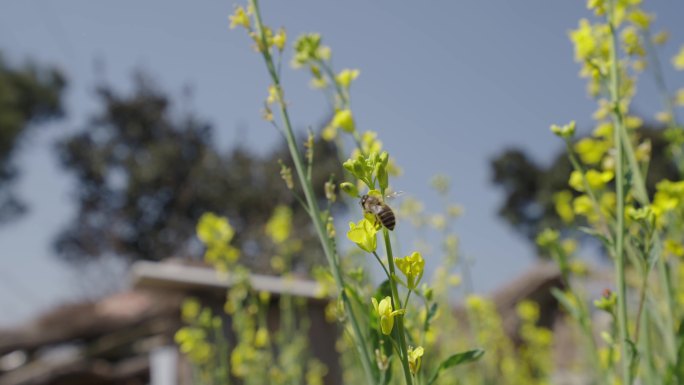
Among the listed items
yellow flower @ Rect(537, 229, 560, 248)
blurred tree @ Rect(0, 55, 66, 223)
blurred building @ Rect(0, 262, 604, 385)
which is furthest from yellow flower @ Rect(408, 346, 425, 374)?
blurred tree @ Rect(0, 55, 66, 223)

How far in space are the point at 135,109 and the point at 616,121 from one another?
16690 mm

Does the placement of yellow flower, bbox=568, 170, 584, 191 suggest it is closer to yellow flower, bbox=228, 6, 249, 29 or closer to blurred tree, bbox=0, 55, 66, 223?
yellow flower, bbox=228, 6, 249, 29

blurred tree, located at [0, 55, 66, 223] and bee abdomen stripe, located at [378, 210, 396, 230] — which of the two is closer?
bee abdomen stripe, located at [378, 210, 396, 230]

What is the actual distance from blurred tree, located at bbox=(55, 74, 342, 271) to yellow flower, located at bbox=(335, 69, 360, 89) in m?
13.6

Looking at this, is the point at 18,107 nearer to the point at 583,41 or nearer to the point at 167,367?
the point at 167,367

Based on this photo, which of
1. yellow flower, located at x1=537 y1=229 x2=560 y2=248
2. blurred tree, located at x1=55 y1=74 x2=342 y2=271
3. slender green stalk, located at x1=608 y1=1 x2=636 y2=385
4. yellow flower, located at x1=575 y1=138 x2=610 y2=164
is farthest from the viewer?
blurred tree, located at x1=55 y1=74 x2=342 y2=271

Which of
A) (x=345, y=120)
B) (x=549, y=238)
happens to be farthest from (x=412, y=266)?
(x=549, y=238)

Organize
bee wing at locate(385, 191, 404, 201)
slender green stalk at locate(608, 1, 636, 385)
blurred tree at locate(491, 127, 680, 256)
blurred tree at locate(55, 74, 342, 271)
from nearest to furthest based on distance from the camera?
bee wing at locate(385, 191, 404, 201)
slender green stalk at locate(608, 1, 636, 385)
blurred tree at locate(55, 74, 342, 271)
blurred tree at locate(491, 127, 680, 256)

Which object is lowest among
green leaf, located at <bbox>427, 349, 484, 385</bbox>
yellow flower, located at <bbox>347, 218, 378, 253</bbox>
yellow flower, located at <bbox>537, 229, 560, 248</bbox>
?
green leaf, located at <bbox>427, 349, 484, 385</bbox>

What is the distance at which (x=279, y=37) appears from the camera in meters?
1.02

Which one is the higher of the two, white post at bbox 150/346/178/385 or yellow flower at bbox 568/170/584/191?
white post at bbox 150/346/178/385

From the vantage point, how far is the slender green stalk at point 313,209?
819 mm

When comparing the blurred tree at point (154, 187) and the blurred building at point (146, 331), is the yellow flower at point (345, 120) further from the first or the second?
the blurred tree at point (154, 187)

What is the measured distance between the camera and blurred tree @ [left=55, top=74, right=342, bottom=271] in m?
15.4
